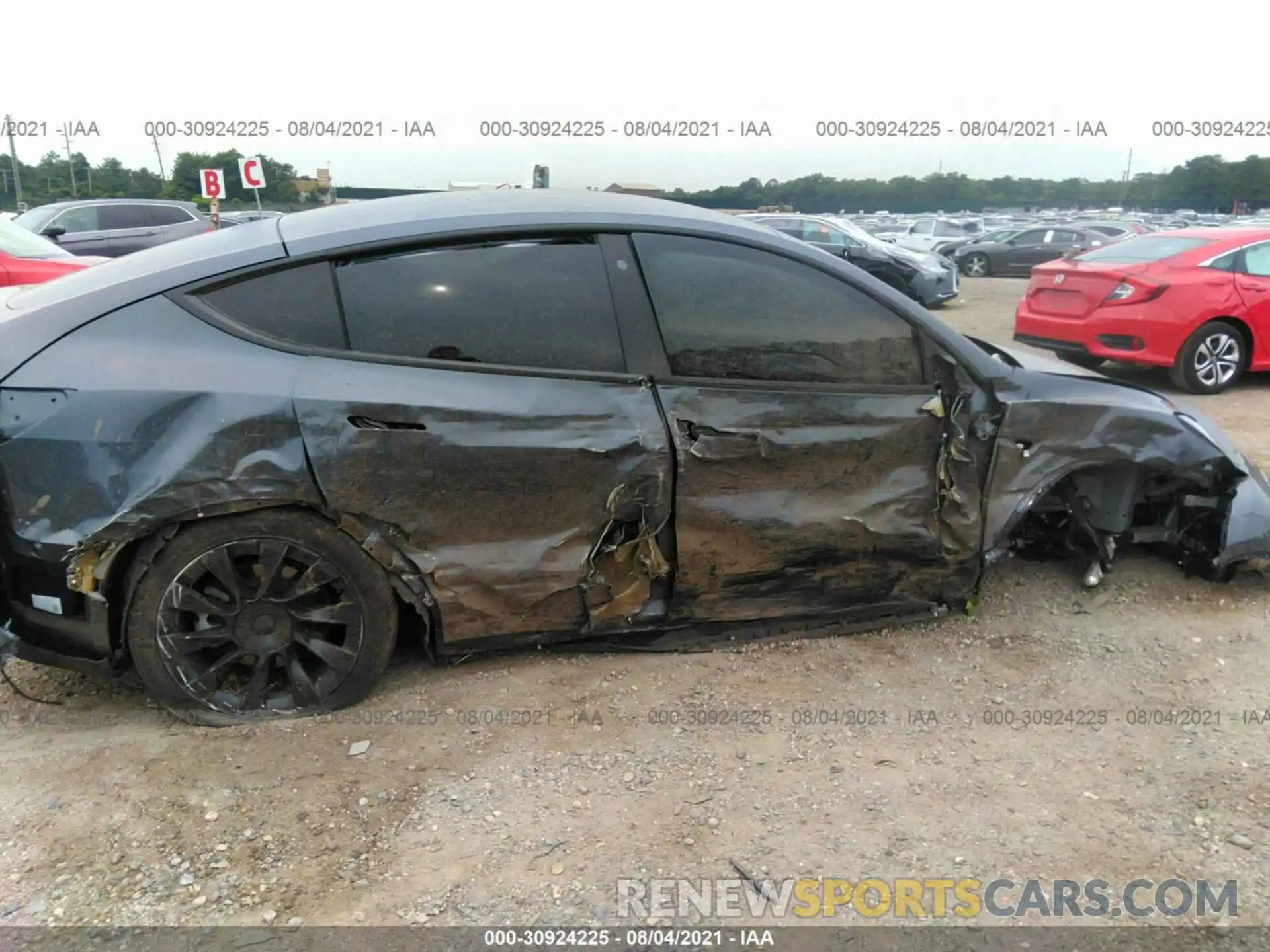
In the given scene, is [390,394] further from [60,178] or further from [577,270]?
[60,178]

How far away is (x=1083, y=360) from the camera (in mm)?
8758

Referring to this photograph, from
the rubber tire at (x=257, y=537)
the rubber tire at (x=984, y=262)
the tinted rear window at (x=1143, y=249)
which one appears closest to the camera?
the rubber tire at (x=257, y=537)

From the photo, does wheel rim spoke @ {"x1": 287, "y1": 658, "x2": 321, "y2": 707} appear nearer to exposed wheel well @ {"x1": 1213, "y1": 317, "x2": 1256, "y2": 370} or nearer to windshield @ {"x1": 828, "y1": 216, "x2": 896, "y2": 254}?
exposed wheel well @ {"x1": 1213, "y1": 317, "x2": 1256, "y2": 370}

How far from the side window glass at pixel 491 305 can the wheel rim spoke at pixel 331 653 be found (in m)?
0.92

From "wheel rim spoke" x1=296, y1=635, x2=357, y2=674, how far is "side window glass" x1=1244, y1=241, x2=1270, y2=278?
27.3ft

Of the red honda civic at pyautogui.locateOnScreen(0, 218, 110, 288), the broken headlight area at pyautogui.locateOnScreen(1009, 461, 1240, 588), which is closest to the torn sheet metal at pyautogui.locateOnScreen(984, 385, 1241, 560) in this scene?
the broken headlight area at pyautogui.locateOnScreen(1009, 461, 1240, 588)

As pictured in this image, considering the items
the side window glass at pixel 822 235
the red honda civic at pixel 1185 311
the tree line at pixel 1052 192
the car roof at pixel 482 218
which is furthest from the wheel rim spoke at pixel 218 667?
the tree line at pixel 1052 192

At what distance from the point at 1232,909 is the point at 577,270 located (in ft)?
8.12

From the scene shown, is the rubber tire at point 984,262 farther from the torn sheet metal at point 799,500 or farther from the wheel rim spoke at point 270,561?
the wheel rim spoke at point 270,561

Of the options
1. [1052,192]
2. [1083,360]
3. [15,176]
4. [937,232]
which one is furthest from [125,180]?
[1052,192]

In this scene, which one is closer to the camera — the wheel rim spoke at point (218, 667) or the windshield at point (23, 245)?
the wheel rim spoke at point (218, 667)

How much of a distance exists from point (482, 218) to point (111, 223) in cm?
1368

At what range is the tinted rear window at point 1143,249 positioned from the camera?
8.07 metres

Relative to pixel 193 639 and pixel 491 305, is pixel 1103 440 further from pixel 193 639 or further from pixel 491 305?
pixel 193 639
